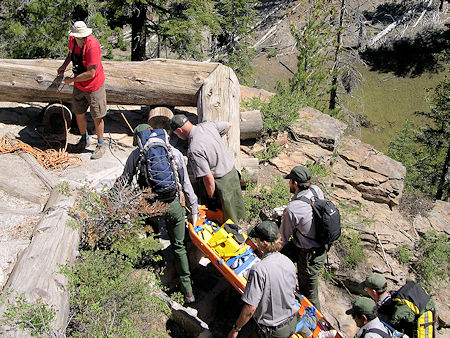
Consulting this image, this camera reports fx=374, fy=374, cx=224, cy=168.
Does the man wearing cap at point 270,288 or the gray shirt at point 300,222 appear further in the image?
the gray shirt at point 300,222

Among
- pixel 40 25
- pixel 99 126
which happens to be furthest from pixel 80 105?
pixel 40 25

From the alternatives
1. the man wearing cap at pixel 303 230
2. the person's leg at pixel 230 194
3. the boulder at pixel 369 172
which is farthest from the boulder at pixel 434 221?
the person's leg at pixel 230 194

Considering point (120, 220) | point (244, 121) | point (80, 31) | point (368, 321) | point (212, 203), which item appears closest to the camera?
point (368, 321)

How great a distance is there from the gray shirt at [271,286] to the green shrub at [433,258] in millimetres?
4104

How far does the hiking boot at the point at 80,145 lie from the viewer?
680 centimetres

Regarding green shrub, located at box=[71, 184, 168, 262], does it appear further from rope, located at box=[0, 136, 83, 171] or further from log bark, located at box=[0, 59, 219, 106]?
log bark, located at box=[0, 59, 219, 106]

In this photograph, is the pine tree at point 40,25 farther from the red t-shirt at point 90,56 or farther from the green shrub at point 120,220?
the green shrub at point 120,220

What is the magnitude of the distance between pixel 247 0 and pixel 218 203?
1384 centimetres

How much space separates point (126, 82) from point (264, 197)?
335 centimetres

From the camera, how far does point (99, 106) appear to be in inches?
244

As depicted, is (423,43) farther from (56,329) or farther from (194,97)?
(56,329)

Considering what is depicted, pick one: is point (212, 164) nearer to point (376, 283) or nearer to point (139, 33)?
point (376, 283)

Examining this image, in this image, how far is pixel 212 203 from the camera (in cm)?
517

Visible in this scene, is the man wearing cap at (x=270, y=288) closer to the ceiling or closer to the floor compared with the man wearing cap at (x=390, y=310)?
closer to the ceiling
